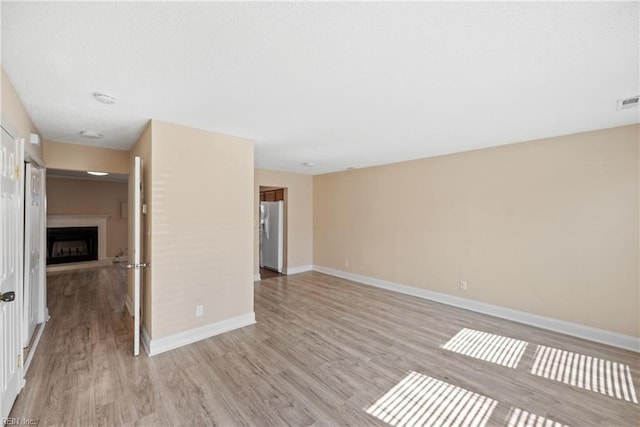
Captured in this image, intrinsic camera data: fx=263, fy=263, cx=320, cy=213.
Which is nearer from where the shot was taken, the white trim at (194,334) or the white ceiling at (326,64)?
the white ceiling at (326,64)

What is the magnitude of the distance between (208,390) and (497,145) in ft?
14.7

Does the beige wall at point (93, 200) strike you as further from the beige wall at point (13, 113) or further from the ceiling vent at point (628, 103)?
the ceiling vent at point (628, 103)

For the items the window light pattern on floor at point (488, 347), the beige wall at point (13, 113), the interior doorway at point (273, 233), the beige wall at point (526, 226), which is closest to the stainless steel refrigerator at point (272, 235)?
the interior doorway at point (273, 233)

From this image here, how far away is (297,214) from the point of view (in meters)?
6.48

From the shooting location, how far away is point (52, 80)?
6.24 feet

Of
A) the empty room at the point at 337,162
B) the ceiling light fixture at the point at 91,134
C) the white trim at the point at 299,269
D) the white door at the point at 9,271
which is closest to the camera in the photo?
the empty room at the point at 337,162

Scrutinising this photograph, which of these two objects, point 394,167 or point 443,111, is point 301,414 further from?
point 394,167

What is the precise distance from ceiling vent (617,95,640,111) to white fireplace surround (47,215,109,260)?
1020 cm

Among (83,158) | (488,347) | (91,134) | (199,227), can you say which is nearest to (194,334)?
(199,227)

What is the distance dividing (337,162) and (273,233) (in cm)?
258

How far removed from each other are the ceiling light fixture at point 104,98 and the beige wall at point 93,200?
6.79m

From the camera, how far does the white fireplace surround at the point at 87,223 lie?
681 centimetres

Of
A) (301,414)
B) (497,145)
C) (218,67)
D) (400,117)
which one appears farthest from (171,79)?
(497,145)

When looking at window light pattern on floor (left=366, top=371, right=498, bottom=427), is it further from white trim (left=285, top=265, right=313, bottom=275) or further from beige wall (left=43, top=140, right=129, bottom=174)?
beige wall (left=43, top=140, right=129, bottom=174)
